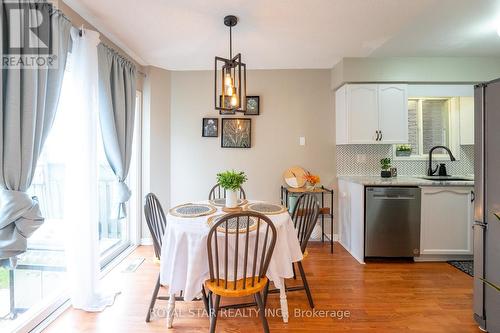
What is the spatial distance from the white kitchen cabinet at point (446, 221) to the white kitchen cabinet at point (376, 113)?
31.7 inches

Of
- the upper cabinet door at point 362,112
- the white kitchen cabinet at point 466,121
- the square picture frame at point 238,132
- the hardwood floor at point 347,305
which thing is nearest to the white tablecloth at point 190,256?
the hardwood floor at point 347,305

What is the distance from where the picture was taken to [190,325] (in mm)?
1819

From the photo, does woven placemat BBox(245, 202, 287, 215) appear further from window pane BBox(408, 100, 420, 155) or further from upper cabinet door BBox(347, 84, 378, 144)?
window pane BBox(408, 100, 420, 155)

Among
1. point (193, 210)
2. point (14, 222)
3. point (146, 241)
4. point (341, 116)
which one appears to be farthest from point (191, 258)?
point (341, 116)

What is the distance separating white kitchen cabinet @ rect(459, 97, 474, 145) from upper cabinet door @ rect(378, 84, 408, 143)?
84 cm

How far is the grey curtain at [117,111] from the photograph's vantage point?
2.33 m

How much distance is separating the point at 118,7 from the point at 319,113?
105 inches

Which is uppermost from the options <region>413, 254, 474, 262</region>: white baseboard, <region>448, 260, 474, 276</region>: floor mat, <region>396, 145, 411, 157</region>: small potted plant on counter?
<region>396, 145, 411, 157</region>: small potted plant on counter

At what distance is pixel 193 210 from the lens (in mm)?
2059

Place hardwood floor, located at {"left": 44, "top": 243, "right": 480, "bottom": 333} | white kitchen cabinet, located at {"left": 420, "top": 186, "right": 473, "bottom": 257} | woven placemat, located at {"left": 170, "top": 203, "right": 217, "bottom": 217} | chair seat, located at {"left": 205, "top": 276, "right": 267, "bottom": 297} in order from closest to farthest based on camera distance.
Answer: chair seat, located at {"left": 205, "top": 276, "right": 267, "bottom": 297}, hardwood floor, located at {"left": 44, "top": 243, "right": 480, "bottom": 333}, woven placemat, located at {"left": 170, "top": 203, "right": 217, "bottom": 217}, white kitchen cabinet, located at {"left": 420, "top": 186, "right": 473, "bottom": 257}

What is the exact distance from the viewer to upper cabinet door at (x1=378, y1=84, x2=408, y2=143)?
3152 mm

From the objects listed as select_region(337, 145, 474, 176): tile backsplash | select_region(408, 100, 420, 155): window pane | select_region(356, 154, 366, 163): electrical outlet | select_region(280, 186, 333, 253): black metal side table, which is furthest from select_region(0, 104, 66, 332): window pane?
select_region(408, 100, 420, 155): window pane

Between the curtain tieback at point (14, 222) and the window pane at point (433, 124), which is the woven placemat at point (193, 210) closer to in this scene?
the curtain tieback at point (14, 222)

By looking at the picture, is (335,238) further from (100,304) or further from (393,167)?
(100,304)
